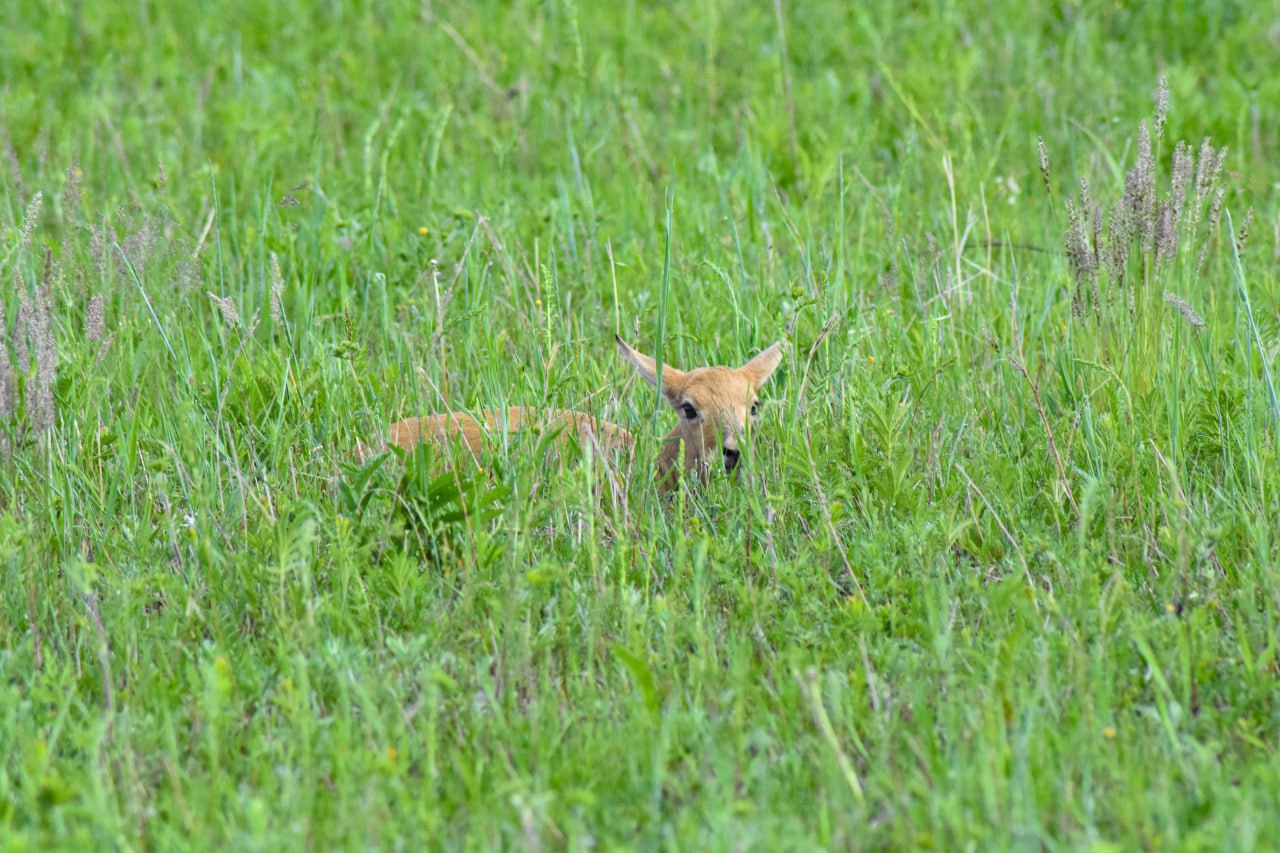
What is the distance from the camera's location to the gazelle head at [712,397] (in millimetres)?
5273

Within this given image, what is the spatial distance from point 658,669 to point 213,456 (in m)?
1.74

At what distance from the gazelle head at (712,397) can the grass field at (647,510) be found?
0.18m

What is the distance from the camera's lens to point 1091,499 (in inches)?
144

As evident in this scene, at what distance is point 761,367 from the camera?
5465mm

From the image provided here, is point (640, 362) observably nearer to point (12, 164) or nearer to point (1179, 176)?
point (1179, 176)

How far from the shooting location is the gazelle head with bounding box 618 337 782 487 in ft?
17.3

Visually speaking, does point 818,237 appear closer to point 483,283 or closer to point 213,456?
point 483,283

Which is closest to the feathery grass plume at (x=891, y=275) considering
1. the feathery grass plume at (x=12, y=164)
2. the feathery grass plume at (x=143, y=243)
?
the feathery grass plume at (x=143, y=243)

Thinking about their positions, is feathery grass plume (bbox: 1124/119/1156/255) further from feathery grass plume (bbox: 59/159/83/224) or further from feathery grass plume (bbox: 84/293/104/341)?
feathery grass plume (bbox: 59/159/83/224)

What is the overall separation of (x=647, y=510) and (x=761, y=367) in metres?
1.12

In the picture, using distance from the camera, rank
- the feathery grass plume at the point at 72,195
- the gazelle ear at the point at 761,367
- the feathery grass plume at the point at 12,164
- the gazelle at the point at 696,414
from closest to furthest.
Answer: the gazelle at the point at 696,414 → the feathery grass plume at the point at 72,195 → the gazelle ear at the point at 761,367 → the feathery grass plume at the point at 12,164

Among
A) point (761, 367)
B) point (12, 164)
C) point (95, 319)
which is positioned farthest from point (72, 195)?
point (761, 367)

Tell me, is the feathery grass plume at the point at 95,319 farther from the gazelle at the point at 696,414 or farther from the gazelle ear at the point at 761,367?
the gazelle ear at the point at 761,367

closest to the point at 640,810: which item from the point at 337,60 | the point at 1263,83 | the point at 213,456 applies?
the point at 213,456
